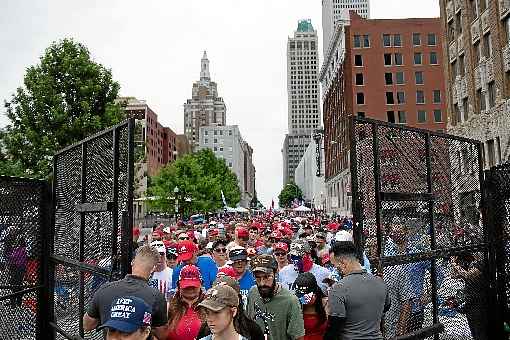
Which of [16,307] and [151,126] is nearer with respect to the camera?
[16,307]

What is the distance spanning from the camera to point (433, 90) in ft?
201

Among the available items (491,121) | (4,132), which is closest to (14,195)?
(4,132)

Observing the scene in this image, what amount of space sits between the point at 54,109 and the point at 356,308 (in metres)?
20.4

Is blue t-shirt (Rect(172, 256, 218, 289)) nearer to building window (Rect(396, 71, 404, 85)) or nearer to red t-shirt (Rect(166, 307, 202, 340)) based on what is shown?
red t-shirt (Rect(166, 307, 202, 340))

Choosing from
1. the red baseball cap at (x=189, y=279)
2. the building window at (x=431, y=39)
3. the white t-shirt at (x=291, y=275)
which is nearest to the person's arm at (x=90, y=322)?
the red baseball cap at (x=189, y=279)

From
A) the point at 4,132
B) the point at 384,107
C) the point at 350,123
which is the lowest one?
the point at 350,123

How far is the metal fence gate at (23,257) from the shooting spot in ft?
17.1

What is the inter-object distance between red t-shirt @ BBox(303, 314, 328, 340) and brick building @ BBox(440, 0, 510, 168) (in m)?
21.5

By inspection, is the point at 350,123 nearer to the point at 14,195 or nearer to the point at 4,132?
the point at 14,195

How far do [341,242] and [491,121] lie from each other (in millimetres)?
24131

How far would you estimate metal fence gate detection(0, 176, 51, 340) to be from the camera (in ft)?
17.1

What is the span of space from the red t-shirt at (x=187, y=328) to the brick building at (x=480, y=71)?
72.9 feet

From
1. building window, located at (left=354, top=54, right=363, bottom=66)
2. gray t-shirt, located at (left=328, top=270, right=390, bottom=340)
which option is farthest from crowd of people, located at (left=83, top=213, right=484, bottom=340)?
building window, located at (left=354, top=54, right=363, bottom=66)

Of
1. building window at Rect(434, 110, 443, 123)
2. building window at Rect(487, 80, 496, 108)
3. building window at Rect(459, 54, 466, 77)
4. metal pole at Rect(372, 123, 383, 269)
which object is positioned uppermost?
building window at Rect(434, 110, 443, 123)
